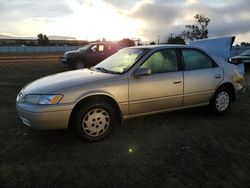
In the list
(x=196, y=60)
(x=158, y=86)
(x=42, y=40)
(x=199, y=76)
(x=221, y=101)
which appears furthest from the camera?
(x=42, y=40)

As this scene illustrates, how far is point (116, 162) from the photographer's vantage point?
365 cm

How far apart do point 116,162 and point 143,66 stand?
5.96ft

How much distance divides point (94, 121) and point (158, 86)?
1319 mm

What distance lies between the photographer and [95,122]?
4.28 m

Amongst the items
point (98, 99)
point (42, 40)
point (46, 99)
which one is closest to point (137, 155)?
point (98, 99)

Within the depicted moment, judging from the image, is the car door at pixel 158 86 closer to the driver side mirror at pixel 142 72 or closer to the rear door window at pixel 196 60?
the driver side mirror at pixel 142 72

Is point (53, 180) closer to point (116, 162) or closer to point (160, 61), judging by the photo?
point (116, 162)

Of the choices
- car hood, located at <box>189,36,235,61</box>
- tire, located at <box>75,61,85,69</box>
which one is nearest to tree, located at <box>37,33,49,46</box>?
tire, located at <box>75,61,85,69</box>

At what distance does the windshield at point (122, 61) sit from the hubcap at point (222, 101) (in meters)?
1.98

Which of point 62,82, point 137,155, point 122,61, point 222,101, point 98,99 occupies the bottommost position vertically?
point 137,155

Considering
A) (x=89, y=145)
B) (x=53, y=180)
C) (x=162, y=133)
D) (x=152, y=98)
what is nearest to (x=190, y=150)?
(x=162, y=133)

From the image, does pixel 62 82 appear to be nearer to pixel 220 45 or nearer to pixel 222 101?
pixel 222 101

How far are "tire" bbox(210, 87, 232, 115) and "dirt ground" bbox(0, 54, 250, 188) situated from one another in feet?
1.00

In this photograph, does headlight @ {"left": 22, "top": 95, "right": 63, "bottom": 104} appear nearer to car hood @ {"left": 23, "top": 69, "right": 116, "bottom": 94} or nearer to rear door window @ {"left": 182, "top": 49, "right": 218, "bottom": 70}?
car hood @ {"left": 23, "top": 69, "right": 116, "bottom": 94}
